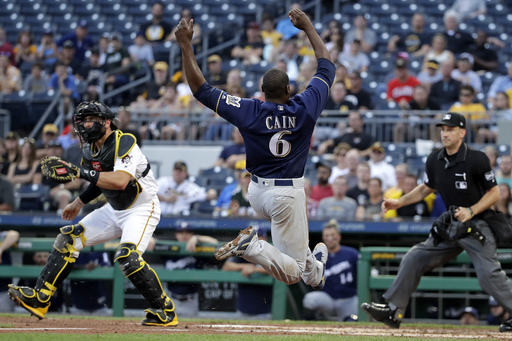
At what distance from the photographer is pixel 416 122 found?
1277 centimetres

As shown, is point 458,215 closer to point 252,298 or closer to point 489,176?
point 489,176

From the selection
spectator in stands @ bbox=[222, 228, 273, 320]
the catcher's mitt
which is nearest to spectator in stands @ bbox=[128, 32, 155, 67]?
spectator in stands @ bbox=[222, 228, 273, 320]

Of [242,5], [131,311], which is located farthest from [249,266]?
[242,5]

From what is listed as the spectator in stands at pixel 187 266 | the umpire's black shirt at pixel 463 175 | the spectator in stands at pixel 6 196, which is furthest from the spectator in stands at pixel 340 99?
the umpire's black shirt at pixel 463 175

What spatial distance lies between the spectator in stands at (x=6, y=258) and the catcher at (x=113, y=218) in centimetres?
299

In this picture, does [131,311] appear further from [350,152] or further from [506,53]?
[506,53]

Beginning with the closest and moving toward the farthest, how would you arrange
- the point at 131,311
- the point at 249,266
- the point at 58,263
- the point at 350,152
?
the point at 58,263
the point at 249,266
the point at 131,311
the point at 350,152

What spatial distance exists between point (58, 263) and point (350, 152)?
5.55 m

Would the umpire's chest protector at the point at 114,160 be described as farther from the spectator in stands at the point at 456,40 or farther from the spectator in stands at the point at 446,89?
the spectator in stands at the point at 456,40

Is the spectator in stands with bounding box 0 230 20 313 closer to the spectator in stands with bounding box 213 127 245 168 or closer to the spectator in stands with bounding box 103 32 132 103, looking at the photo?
the spectator in stands with bounding box 213 127 245 168

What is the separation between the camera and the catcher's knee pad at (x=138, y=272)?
662cm

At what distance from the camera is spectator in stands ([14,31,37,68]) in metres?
18.1

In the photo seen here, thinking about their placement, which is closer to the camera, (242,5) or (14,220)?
(14,220)

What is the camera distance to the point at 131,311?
1020 centimetres
